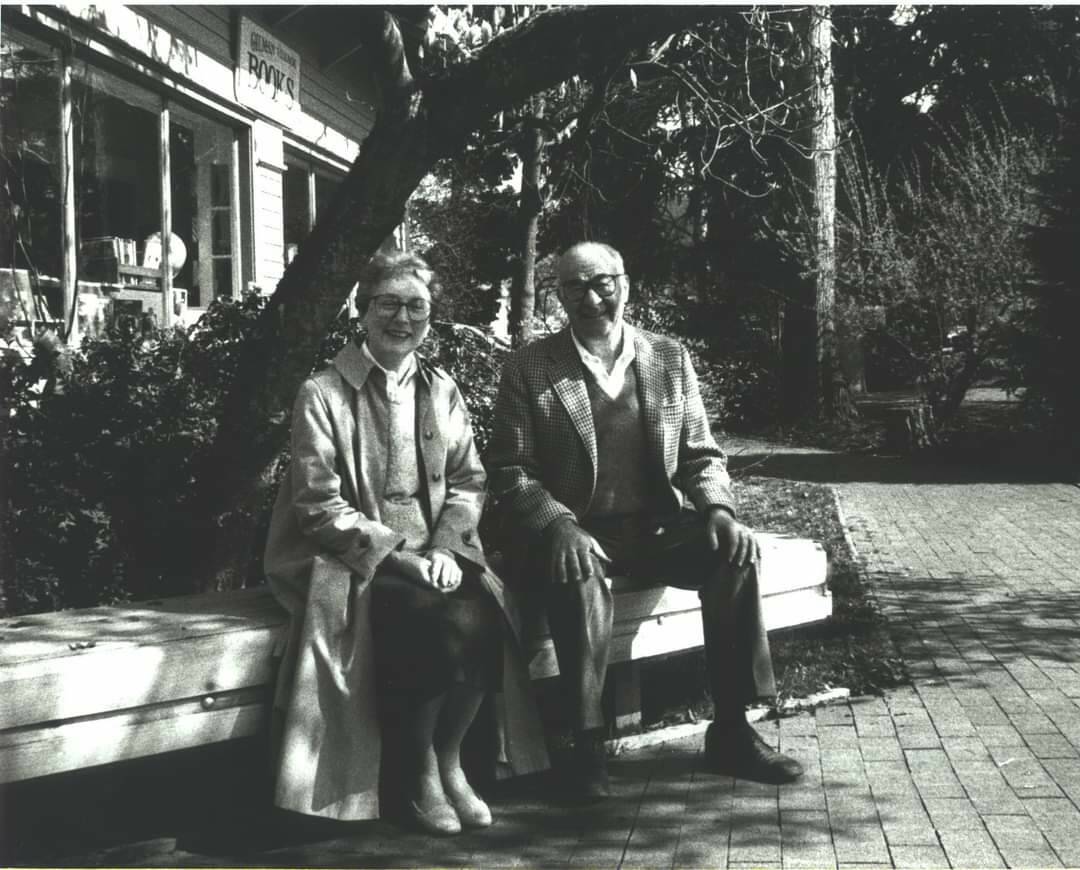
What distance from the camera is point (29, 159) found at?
7184 mm

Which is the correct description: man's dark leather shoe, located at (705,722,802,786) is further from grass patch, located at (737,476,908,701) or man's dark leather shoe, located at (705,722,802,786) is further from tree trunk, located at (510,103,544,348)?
tree trunk, located at (510,103,544,348)

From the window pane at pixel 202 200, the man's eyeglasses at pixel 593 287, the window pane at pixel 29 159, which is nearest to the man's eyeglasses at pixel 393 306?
the man's eyeglasses at pixel 593 287

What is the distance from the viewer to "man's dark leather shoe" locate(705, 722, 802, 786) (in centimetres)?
442

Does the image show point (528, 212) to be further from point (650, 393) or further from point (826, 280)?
point (650, 393)

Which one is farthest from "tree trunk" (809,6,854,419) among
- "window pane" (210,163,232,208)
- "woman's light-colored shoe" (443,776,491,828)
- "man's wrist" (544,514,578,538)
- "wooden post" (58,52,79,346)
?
"woman's light-colored shoe" (443,776,491,828)

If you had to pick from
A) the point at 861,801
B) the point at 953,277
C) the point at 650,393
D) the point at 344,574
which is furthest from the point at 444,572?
the point at 953,277

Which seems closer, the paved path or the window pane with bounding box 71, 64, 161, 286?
the paved path

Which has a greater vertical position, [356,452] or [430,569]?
[356,452]

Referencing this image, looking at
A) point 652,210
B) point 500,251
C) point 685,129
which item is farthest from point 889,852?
point 500,251

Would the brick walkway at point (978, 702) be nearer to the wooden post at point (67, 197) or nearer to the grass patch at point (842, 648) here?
the grass patch at point (842, 648)

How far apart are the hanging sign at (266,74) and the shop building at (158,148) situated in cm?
2

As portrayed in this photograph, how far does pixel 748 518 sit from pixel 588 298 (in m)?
6.79

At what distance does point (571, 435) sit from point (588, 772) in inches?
45.9

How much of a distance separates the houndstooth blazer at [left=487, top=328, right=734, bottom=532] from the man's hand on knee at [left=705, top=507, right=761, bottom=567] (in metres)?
0.15
